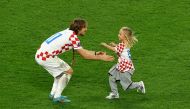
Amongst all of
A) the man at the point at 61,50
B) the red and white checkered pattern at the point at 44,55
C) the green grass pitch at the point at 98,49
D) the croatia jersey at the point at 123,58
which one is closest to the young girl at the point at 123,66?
the croatia jersey at the point at 123,58

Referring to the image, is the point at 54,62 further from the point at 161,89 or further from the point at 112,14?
the point at 112,14

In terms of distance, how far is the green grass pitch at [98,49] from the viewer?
1261 centimetres

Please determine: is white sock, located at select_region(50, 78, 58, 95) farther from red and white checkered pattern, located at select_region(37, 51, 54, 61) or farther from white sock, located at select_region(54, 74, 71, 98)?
red and white checkered pattern, located at select_region(37, 51, 54, 61)

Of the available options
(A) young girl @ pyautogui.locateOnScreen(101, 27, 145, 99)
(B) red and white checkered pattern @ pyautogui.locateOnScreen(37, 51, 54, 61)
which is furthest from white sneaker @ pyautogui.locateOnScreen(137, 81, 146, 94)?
(B) red and white checkered pattern @ pyautogui.locateOnScreen(37, 51, 54, 61)

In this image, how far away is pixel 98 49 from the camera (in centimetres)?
1526

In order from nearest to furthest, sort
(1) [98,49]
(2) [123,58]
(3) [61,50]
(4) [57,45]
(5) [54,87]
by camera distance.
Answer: (4) [57,45]
(3) [61,50]
(2) [123,58]
(5) [54,87]
(1) [98,49]

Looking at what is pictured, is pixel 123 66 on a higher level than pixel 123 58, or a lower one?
lower

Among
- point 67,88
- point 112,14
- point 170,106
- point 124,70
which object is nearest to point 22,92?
point 67,88

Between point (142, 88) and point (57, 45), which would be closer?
point (57, 45)

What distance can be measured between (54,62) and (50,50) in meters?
0.26

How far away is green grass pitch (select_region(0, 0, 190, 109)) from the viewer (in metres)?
12.6

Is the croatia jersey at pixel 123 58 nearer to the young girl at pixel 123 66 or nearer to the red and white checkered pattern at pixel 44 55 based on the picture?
the young girl at pixel 123 66

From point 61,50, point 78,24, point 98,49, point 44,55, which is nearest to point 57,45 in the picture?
point 61,50

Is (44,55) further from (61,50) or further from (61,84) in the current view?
(61,84)
